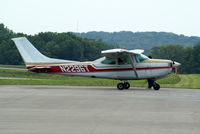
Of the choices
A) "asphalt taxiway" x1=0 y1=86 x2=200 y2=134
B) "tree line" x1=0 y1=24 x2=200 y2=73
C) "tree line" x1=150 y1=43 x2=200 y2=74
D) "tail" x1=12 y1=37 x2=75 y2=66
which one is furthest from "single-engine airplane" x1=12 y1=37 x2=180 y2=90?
"tree line" x1=150 y1=43 x2=200 y2=74

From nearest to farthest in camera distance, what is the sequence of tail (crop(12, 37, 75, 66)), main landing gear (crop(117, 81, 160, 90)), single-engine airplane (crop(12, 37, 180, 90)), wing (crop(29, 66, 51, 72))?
main landing gear (crop(117, 81, 160, 90)), single-engine airplane (crop(12, 37, 180, 90)), wing (crop(29, 66, 51, 72)), tail (crop(12, 37, 75, 66))

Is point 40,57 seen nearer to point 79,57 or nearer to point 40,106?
point 40,106

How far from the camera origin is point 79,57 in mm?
90562

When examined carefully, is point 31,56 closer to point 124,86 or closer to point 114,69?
point 114,69

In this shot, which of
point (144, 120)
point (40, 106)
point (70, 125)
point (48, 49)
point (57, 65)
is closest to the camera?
point (70, 125)

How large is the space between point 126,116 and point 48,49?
80.0 m

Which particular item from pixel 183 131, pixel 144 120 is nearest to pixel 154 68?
pixel 144 120

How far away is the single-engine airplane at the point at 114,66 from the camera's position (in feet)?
70.6

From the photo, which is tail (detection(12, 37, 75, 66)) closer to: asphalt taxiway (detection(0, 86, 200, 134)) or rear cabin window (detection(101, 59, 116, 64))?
rear cabin window (detection(101, 59, 116, 64))

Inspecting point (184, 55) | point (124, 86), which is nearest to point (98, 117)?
point (124, 86)

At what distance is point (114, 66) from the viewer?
2219 cm

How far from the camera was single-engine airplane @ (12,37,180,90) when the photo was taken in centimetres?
2153

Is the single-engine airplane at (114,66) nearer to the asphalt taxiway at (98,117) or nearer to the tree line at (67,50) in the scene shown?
the asphalt taxiway at (98,117)

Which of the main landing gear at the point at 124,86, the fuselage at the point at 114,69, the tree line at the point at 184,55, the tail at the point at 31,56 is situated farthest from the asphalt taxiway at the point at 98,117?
the tree line at the point at 184,55
